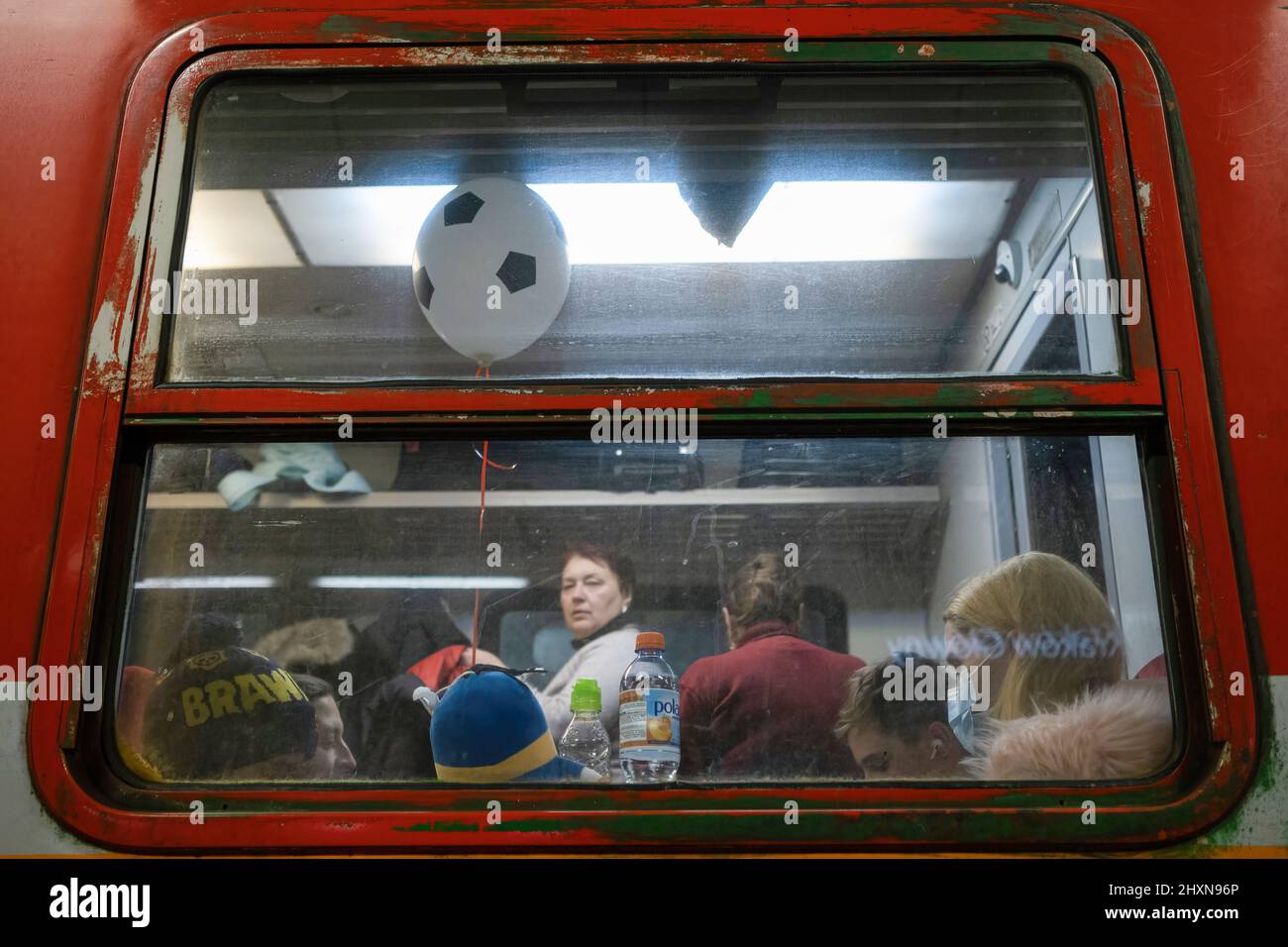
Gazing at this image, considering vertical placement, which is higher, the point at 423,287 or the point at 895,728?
the point at 423,287

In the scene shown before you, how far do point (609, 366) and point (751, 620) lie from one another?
439mm

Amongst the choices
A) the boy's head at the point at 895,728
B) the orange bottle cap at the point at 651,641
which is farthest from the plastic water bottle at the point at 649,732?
the boy's head at the point at 895,728

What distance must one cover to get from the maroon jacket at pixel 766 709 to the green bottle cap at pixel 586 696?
0.47 ft

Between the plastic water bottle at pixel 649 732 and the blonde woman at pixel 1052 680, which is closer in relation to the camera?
the blonde woman at pixel 1052 680

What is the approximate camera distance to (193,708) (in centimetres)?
148

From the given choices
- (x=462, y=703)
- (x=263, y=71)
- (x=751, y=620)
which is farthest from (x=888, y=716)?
(x=263, y=71)

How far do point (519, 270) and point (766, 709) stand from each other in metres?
0.77

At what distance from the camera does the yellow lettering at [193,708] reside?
1.47 m

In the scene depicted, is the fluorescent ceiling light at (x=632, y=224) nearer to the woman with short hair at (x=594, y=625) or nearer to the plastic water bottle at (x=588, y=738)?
the woman with short hair at (x=594, y=625)

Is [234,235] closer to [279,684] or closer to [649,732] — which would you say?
[279,684]

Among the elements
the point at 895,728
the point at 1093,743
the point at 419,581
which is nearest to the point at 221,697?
the point at 419,581

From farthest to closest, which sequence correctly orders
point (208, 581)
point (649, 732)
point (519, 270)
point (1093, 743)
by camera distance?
point (519, 270)
point (208, 581)
point (649, 732)
point (1093, 743)

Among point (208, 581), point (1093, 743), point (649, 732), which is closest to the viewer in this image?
point (1093, 743)

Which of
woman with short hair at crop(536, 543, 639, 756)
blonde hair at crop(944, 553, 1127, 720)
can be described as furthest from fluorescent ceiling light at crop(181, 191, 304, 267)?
blonde hair at crop(944, 553, 1127, 720)
